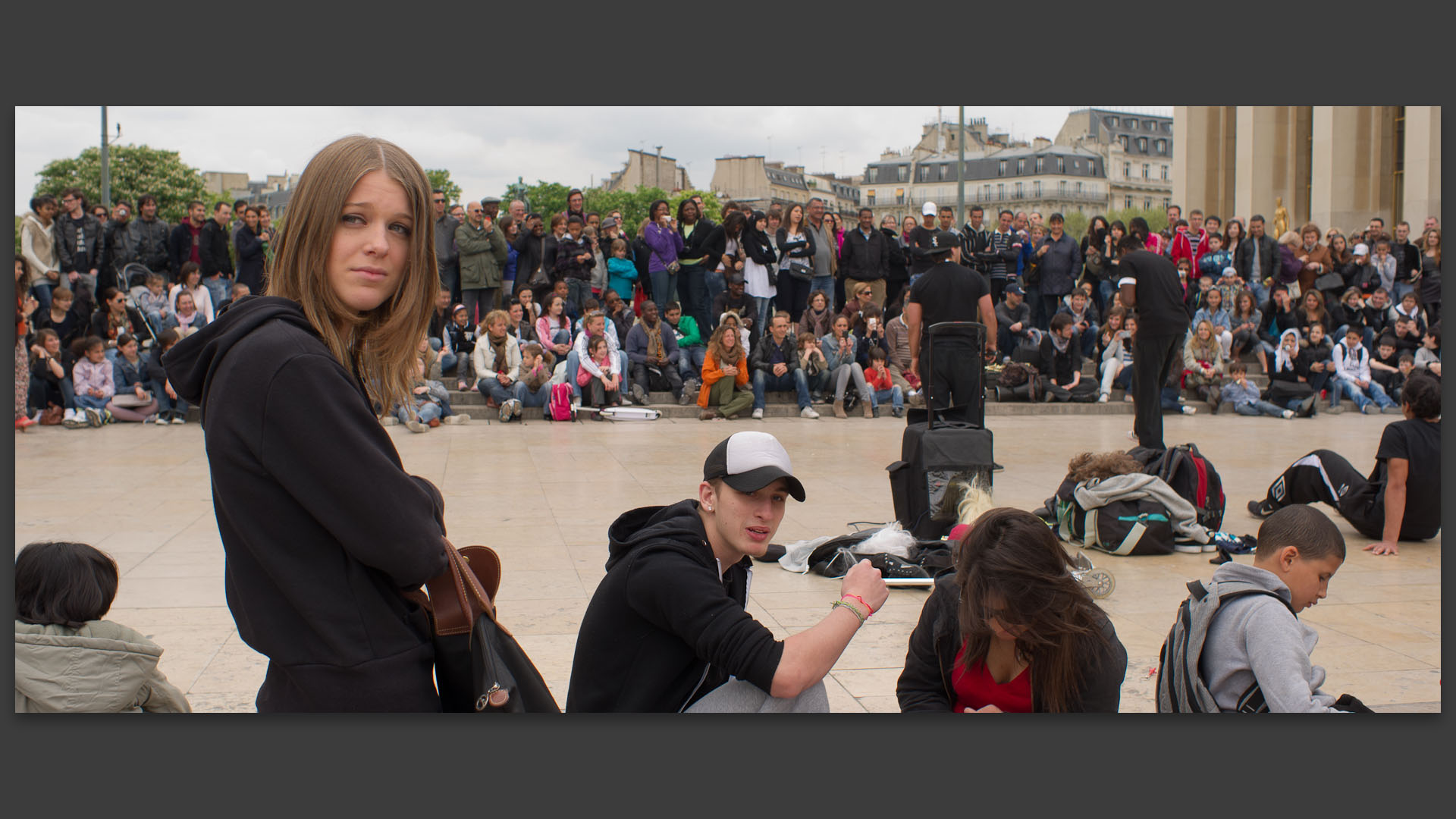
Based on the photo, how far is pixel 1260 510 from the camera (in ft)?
24.6

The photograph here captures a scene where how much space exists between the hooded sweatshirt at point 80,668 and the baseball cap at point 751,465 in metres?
1.67

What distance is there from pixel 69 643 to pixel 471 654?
1841 mm

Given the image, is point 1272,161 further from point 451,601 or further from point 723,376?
point 451,601

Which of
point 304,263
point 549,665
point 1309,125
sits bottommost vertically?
point 549,665

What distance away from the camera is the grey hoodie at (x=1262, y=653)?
276cm

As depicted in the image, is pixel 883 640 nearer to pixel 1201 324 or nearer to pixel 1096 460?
pixel 1096 460

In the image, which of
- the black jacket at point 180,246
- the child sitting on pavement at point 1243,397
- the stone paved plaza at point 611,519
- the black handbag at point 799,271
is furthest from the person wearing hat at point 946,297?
the black jacket at point 180,246

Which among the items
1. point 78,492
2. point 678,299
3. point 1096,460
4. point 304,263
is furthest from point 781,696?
point 678,299

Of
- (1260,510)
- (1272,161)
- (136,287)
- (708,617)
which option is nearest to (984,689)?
(708,617)

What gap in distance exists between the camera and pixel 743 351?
15.1 meters

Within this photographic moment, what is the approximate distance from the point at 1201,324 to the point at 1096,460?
35.0 feet

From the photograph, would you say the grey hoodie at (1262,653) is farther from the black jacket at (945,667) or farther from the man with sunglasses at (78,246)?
the man with sunglasses at (78,246)

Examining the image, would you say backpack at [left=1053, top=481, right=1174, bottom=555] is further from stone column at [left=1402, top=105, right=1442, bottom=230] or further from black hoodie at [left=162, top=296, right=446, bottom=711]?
stone column at [left=1402, top=105, right=1442, bottom=230]

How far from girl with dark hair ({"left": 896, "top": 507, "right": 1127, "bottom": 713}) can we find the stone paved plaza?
3.63 ft
